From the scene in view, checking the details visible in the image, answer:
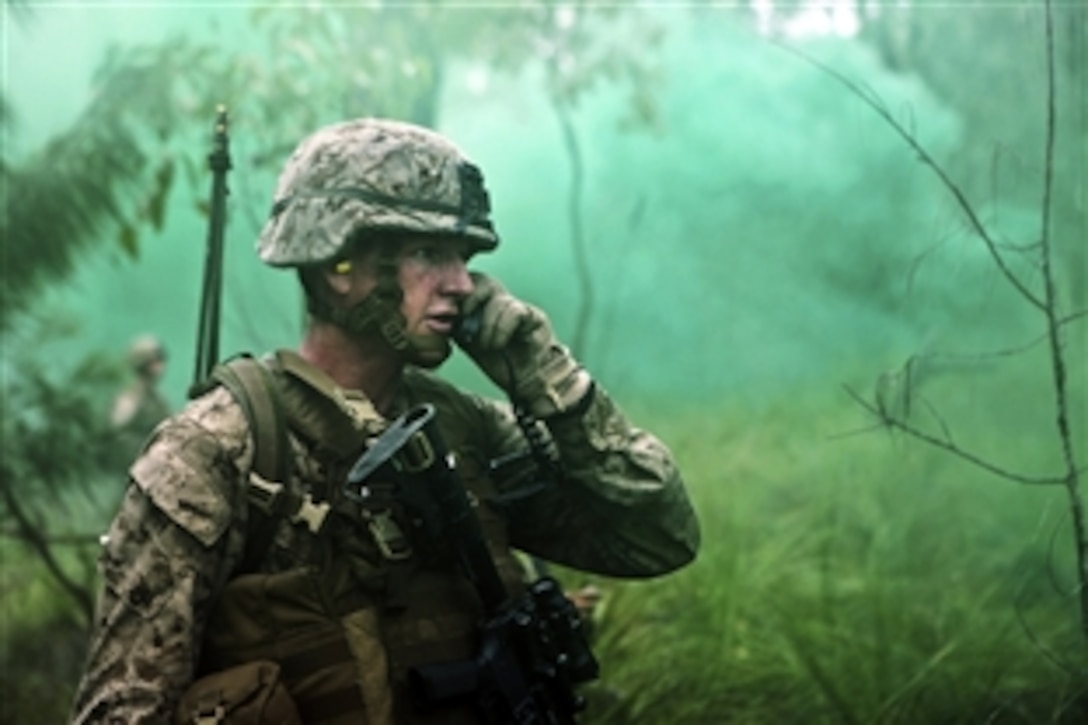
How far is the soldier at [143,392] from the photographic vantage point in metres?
6.09

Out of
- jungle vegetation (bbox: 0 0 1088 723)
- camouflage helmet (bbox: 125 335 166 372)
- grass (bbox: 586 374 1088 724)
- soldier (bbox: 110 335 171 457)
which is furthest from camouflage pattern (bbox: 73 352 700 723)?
camouflage helmet (bbox: 125 335 166 372)

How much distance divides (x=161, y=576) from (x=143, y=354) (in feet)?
16.0

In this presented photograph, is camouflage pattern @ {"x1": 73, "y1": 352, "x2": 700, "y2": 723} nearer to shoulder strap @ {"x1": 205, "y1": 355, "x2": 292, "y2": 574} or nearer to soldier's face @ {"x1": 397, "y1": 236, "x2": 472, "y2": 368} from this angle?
shoulder strap @ {"x1": 205, "y1": 355, "x2": 292, "y2": 574}

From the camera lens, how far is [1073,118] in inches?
132

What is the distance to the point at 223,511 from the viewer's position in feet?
6.40

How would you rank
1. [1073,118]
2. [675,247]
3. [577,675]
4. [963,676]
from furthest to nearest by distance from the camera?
[675,247]
[1073,118]
[963,676]
[577,675]

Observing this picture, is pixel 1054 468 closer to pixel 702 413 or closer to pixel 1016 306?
pixel 1016 306

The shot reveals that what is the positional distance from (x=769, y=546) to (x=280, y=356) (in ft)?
9.67

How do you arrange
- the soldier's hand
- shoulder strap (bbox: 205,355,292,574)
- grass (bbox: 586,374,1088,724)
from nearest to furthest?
shoulder strap (bbox: 205,355,292,574) < the soldier's hand < grass (bbox: 586,374,1088,724)

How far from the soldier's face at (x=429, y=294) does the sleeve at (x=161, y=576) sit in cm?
41

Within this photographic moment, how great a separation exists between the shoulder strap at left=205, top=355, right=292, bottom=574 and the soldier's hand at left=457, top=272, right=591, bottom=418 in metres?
0.36

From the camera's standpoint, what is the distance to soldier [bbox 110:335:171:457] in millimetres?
6086

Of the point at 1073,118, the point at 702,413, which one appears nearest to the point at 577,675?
the point at 1073,118

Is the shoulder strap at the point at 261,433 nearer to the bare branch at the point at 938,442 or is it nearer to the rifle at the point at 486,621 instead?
the rifle at the point at 486,621
